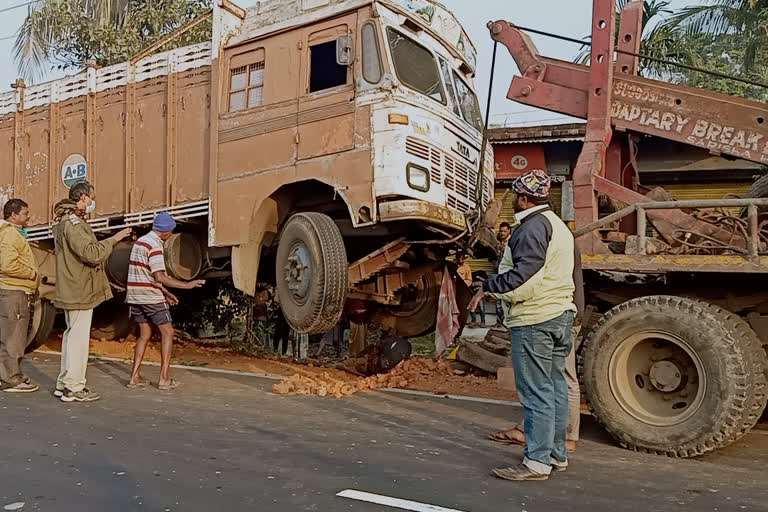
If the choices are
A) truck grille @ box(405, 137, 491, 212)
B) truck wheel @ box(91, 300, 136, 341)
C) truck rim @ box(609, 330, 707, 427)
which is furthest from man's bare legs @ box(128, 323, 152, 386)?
truck wheel @ box(91, 300, 136, 341)

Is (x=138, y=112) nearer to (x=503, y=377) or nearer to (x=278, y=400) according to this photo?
(x=278, y=400)

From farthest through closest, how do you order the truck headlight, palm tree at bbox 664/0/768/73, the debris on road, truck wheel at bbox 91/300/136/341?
palm tree at bbox 664/0/768/73 → truck wheel at bbox 91/300/136/341 → the debris on road → the truck headlight

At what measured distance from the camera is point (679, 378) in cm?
478

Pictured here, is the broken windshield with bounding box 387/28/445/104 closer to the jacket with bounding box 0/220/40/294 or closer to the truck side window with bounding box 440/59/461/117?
the truck side window with bounding box 440/59/461/117

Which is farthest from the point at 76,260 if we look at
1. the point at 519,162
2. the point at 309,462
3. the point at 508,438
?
the point at 519,162

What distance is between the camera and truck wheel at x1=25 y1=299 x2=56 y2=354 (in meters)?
9.56

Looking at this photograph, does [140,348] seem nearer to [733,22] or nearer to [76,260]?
[76,260]

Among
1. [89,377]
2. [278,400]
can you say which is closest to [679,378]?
[278,400]

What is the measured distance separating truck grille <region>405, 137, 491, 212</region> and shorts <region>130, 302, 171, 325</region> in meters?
2.57

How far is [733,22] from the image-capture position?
16.0 meters

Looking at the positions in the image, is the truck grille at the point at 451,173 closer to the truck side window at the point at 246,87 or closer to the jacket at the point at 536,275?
the truck side window at the point at 246,87

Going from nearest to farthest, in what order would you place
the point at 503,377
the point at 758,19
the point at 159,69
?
1. the point at 503,377
2. the point at 159,69
3. the point at 758,19

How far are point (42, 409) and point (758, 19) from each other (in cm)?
1513

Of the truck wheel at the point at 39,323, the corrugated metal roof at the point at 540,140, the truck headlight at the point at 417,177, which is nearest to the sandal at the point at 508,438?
the truck headlight at the point at 417,177
